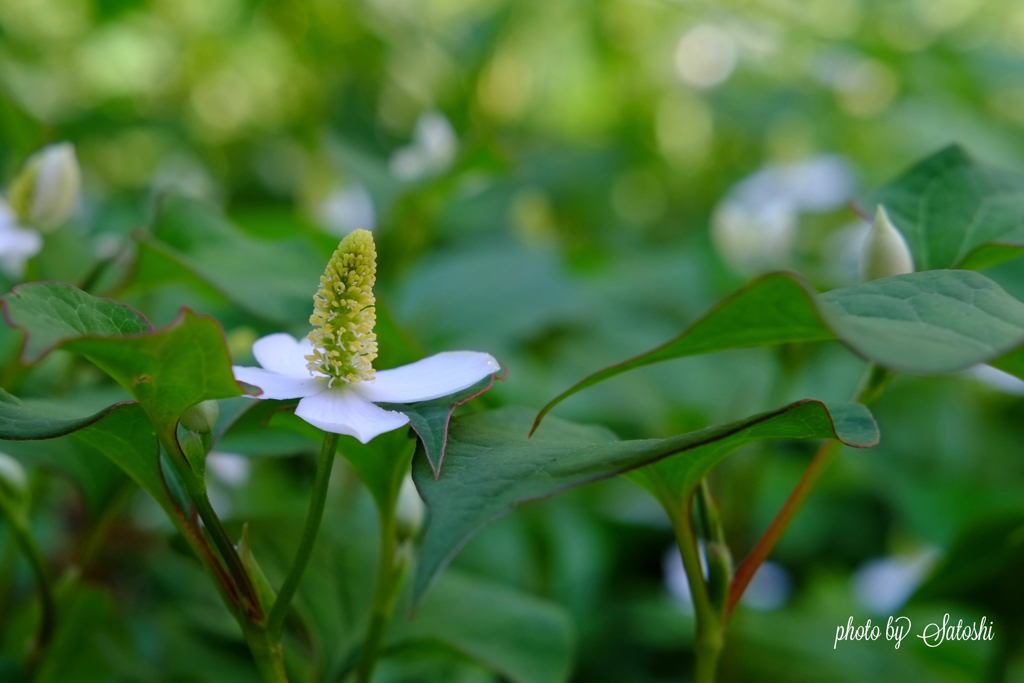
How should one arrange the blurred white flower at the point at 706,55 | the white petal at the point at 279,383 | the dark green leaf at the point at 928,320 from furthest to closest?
the blurred white flower at the point at 706,55, the white petal at the point at 279,383, the dark green leaf at the point at 928,320

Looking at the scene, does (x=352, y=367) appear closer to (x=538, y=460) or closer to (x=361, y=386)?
(x=361, y=386)

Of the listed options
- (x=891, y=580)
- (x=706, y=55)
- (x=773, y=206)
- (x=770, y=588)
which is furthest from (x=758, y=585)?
(x=706, y=55)

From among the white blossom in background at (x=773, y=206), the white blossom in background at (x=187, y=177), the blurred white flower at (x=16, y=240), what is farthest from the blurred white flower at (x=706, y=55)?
the blurred white flower at (x=16, y=240)

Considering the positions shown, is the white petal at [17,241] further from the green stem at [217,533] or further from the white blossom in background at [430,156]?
the white blossom in background at [430,156]

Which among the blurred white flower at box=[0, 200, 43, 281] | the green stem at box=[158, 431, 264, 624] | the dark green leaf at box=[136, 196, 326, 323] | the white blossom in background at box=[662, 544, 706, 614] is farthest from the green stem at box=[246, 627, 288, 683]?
the white blossom in background at box=[662, 544, 706, 614]

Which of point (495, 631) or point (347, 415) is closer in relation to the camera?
point (347, 415)

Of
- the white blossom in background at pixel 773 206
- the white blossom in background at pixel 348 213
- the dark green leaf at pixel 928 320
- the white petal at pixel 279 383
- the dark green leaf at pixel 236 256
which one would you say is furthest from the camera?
the white blossom in background at pixel 348 213
